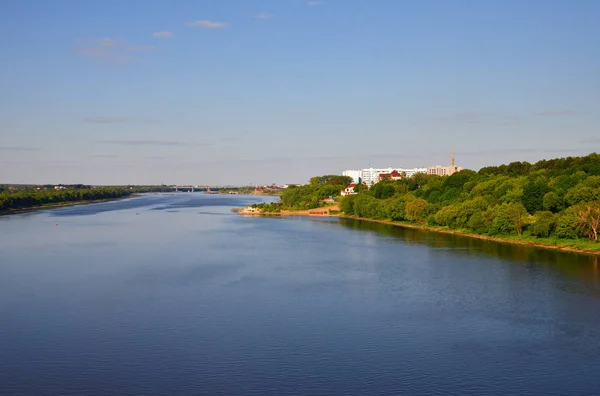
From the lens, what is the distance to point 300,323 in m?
16.2

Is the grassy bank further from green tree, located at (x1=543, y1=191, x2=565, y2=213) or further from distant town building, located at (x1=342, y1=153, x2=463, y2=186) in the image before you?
distant town building, located at (x1=342, y1=153, x2=463, y2=186)

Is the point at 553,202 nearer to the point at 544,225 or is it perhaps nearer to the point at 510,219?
the point at 510,219

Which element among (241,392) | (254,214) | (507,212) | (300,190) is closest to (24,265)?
(241,392)

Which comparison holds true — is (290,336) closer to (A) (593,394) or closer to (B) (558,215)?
(A) (593,394)

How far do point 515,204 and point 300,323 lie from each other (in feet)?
74.9

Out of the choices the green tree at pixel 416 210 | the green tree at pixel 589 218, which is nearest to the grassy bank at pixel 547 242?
the green tree at pixel 589 218

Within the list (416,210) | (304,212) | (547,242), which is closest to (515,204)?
(547,242)

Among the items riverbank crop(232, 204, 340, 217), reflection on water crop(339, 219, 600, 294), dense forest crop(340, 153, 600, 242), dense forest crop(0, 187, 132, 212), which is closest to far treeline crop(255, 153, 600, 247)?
dense forest crop(340, 153, 600, 242)

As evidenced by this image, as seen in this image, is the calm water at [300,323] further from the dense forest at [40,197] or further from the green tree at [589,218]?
the dense forest at [40,197]

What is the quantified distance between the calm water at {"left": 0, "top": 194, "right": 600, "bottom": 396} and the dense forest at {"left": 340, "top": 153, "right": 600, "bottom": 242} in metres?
→ 3.35

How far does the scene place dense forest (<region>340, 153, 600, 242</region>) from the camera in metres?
30.7

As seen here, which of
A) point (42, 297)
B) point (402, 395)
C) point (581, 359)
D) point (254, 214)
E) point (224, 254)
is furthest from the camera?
point (254, 214)

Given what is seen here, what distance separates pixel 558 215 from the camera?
31.8 meters

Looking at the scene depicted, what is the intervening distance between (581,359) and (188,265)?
17.4 m
